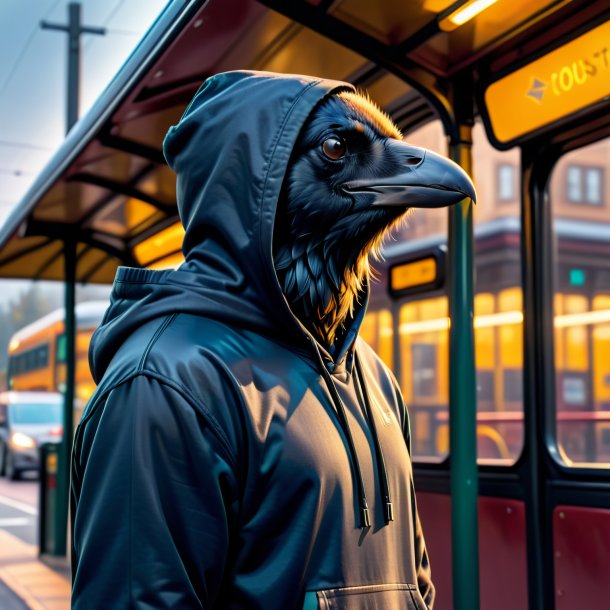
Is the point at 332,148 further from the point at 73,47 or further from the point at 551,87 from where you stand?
the point at 73,47

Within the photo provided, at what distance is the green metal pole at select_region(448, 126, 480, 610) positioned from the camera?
340cm

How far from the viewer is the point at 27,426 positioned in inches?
757

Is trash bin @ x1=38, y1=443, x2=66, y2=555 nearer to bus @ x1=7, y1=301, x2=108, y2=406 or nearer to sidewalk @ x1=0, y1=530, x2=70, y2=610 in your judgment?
sidewalk @ x1=0, y1=530, x2=70, y2=610

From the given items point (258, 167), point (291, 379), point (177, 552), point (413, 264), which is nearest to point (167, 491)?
point (177, 552)

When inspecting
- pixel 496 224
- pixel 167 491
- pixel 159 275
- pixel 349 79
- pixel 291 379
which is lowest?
pixel 167 491

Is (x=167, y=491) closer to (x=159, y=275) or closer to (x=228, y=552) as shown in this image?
(x=228, y=552)

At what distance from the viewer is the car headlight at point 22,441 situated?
18984 millimetres

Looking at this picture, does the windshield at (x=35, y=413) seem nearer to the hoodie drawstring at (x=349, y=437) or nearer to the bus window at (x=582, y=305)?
the bus window at (x=582, y=305)

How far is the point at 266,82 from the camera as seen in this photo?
122 cm

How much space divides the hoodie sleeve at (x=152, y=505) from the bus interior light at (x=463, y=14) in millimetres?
2354

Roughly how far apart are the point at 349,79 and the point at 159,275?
116 inches

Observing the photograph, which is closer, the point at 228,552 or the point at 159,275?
the point at 228,552

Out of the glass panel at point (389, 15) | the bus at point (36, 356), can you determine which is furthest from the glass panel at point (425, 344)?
the bus at point (36, 356)

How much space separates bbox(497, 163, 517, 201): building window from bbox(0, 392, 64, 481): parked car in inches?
630
